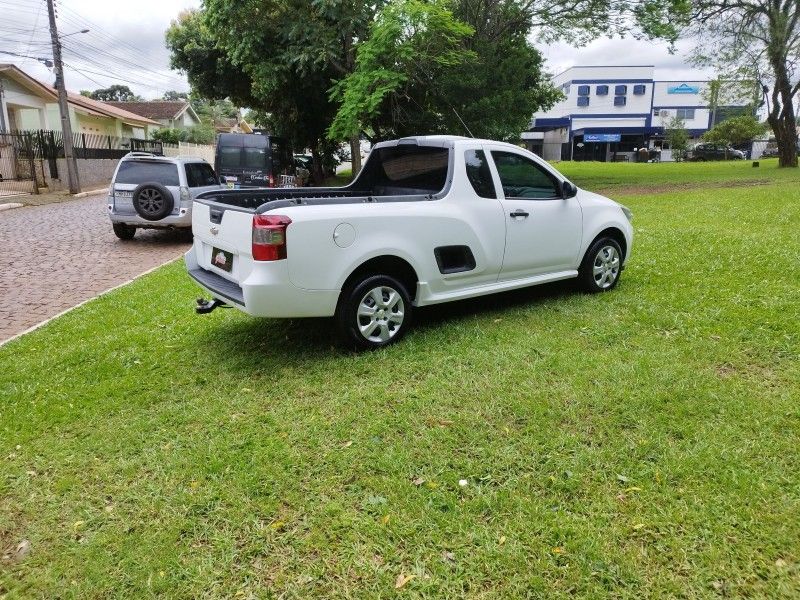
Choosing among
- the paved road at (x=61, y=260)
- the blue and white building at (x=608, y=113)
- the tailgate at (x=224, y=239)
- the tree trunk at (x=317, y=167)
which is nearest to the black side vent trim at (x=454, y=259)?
the tailgate at (x=224, y=239)

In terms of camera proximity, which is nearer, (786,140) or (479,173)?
(479,173)

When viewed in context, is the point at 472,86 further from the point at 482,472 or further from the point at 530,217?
the point at 482,472

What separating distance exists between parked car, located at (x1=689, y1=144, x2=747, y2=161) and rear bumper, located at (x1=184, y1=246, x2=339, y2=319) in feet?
194

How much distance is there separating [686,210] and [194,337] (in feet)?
39.6

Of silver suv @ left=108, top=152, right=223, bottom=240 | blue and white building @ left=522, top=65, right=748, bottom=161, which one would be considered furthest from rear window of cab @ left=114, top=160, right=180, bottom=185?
blue and white building @ left=522, top=65, right=748, bottom=161

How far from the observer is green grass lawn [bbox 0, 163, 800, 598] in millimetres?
2639

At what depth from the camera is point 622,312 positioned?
5.87 m

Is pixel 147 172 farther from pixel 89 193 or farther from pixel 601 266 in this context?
pixel 89 193

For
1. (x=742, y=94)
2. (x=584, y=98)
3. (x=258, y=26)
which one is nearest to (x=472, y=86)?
(x=258, y=26)

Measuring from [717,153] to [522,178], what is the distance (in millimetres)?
57459

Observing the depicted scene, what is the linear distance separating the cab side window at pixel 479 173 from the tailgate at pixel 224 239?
215 centimetres

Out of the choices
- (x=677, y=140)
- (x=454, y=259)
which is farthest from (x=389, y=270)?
(x=677, y=140)

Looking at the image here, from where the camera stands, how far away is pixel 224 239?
4.81 m

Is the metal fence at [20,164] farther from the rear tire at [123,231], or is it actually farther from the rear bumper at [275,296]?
the rear bumper at [275,296]
